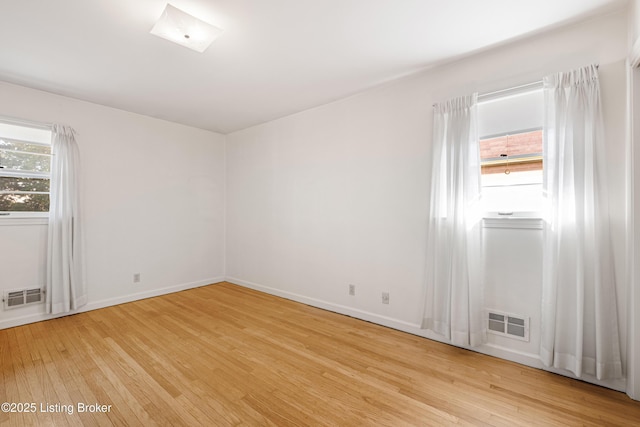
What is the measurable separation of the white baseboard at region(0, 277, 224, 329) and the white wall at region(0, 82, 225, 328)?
12mm

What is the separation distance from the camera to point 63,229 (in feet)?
11.5

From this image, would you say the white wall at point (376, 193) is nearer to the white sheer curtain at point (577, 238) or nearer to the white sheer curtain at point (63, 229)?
the white sheer curtain at point (577, 238)

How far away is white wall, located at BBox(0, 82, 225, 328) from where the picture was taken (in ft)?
11.1

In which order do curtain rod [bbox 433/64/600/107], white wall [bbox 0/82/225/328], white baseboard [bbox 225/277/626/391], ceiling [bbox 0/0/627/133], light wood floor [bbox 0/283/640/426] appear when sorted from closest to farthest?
1. light wood floor [bbox 0/283/640/426]
2. ceiling [bbox 0/0/627/133]
3. white baseboard [bbox 225/277/626/391]
4. curtain rod [bbox 433/64/600/107]
5. white wall [bbox 0/82/225/328]

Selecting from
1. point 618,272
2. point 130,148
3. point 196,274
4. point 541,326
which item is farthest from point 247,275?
point 618,272

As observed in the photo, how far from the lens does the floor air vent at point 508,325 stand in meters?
2.47

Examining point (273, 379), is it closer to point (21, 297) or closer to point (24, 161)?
point (21, 297)

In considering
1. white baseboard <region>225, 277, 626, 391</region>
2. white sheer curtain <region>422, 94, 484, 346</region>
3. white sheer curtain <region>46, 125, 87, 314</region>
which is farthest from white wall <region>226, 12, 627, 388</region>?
white sheer curtain <region>46, 125, 87, 314</region>

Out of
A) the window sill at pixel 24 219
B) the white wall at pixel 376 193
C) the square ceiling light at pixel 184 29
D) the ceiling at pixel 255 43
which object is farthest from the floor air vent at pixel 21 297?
the square ceiling light at pixel 184 29

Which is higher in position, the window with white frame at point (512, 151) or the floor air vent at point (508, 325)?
the window with white frame at point (512, 151)

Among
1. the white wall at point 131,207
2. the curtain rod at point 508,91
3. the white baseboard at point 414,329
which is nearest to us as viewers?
the white baseboard at point 414,329

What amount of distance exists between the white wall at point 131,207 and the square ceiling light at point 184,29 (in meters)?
2.44

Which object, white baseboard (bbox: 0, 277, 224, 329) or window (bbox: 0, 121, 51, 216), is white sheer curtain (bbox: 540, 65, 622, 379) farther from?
window (bbox: 0, 121, 51, 216)

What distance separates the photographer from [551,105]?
2.31m
